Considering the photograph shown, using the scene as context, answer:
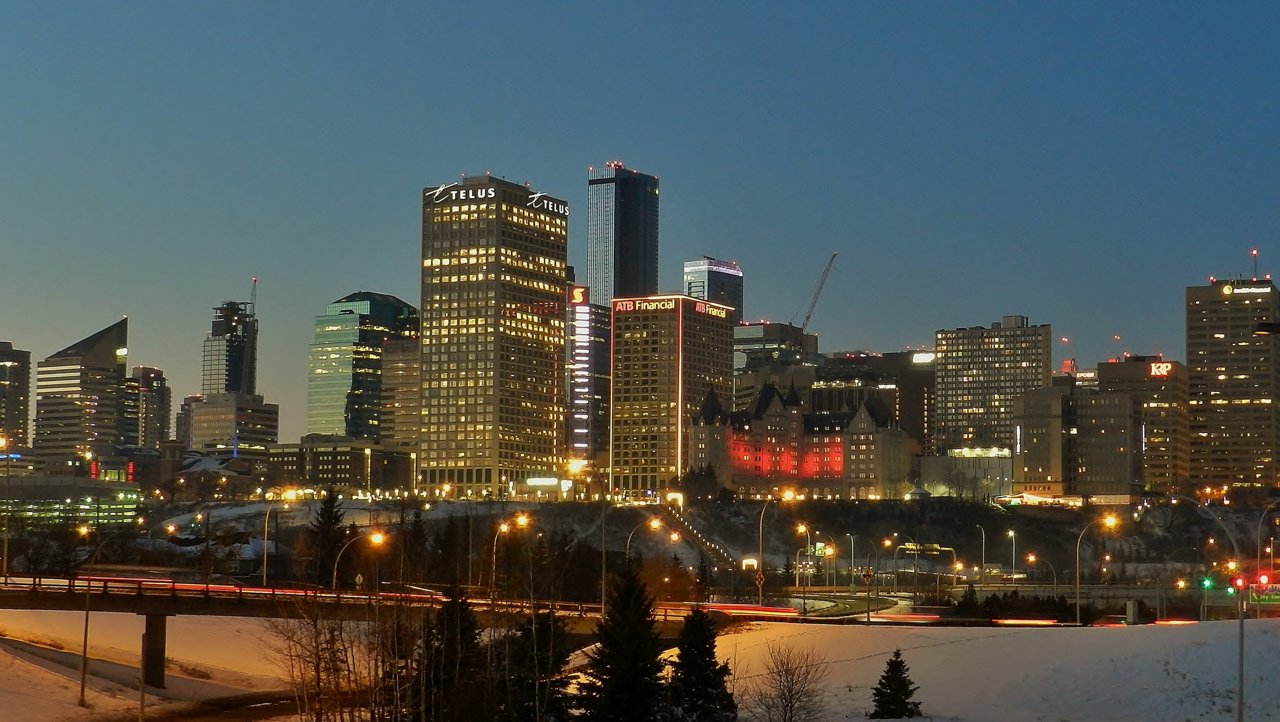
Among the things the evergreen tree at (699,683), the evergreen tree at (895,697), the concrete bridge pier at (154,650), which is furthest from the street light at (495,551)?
the concrete bridge pier at (154,650)

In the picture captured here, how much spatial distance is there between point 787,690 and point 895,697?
577 cm

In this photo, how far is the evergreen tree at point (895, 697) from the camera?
7588 centimetres

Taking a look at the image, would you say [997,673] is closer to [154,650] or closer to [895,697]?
[895,697]

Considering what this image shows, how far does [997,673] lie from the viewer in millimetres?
84062

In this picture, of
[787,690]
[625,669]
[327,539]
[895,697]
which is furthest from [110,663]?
[327,539]

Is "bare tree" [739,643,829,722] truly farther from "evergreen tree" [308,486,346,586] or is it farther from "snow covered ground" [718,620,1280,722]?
"evergreen tree" [308,486,346,586]

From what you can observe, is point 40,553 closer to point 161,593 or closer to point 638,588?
point 161,593

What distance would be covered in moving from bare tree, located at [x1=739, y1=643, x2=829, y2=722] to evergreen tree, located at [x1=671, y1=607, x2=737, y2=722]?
2.00 m

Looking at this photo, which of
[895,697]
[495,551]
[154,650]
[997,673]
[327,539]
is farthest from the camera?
[327,539]

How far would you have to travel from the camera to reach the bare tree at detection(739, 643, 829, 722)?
240 feet

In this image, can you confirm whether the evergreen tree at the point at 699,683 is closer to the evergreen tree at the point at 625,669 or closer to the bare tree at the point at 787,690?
the evergreen tree at the point at 625,669

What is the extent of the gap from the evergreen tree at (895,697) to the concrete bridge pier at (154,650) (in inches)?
1533

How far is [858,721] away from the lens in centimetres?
7581

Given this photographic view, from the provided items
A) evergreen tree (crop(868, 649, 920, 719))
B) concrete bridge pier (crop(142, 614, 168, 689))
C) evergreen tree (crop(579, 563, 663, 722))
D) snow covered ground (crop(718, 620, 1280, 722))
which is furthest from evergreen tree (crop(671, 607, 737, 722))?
concrete bridge pier (crop(142, 614, 168, 689))
